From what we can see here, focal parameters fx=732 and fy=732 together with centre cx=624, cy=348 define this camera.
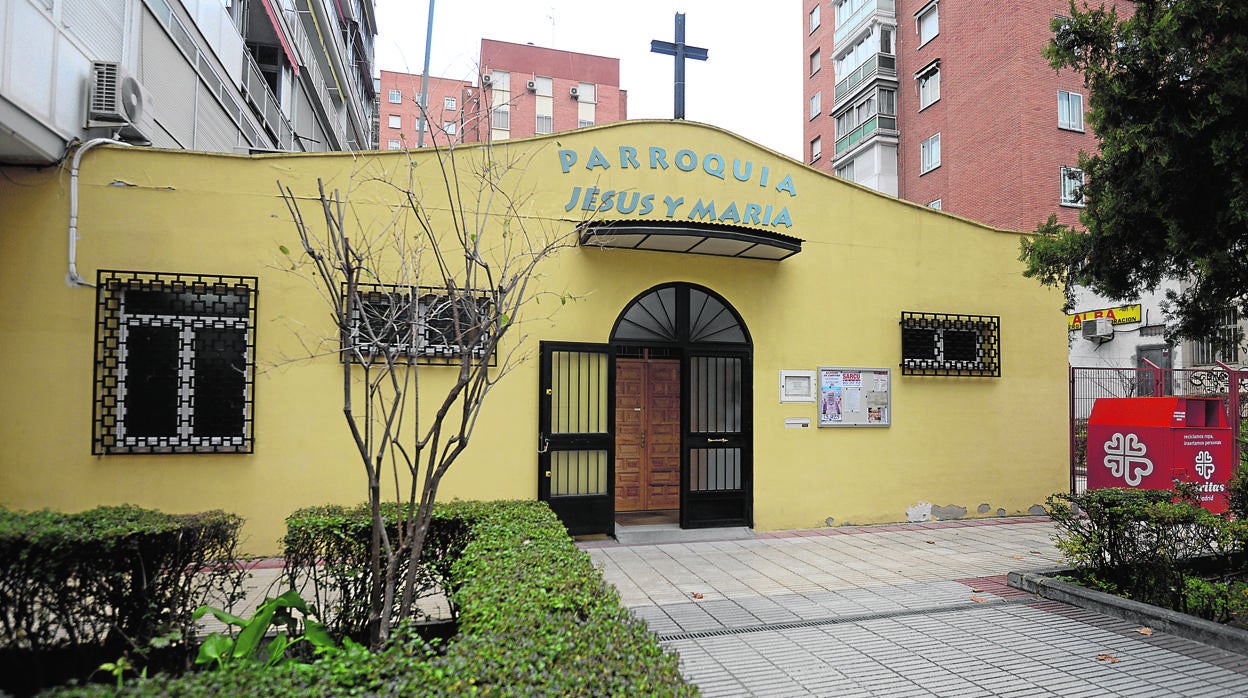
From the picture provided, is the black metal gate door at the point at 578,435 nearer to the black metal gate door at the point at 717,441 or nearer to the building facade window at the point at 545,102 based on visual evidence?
the black metal gate door at the point at 717,441

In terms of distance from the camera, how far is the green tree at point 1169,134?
16.8ft

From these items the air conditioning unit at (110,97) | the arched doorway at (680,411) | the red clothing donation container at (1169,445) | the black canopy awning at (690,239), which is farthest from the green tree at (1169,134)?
the air conditioning unit at (110,97)

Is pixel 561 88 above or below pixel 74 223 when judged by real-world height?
above

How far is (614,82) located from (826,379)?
38.3m

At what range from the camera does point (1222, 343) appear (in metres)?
7.16

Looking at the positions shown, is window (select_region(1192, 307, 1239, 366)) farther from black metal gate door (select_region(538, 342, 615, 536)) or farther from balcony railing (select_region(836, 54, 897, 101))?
balcony railing (select_region(836, 54, 897, 101))

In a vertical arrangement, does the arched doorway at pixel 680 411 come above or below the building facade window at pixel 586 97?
below

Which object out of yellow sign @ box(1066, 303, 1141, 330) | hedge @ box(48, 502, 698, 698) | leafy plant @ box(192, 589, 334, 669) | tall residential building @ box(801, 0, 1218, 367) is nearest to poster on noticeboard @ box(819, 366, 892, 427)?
hedge @ box(48, 502, 698, 698)

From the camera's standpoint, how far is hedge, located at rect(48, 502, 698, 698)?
2158mm

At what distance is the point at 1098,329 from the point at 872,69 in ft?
42.2

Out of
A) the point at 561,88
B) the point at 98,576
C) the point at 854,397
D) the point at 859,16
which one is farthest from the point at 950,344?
the point at 561,88

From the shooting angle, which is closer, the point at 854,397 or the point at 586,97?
the point at 854,397

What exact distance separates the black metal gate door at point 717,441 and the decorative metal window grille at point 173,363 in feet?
15.6

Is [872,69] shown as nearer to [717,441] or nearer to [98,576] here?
[717,441]
